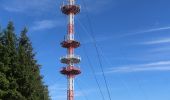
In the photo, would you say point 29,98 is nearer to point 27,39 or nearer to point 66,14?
point 27,39

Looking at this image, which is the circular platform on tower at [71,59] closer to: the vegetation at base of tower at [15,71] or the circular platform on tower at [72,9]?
the circular platform on tower at [72,9]

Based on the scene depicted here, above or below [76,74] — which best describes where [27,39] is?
below

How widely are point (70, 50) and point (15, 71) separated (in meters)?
36.5

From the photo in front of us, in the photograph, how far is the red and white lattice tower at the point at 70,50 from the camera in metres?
78.5

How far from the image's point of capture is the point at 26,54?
4691 centimetres

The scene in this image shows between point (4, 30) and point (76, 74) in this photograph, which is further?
point (76, 74)

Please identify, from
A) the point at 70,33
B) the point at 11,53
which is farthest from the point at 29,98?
the point at 70,33

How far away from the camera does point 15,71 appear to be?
44.4 meters

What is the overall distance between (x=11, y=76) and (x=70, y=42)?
35.3 metres

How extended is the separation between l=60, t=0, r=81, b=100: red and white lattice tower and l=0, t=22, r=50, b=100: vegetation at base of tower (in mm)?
31616

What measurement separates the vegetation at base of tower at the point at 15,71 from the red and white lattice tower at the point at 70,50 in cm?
3162

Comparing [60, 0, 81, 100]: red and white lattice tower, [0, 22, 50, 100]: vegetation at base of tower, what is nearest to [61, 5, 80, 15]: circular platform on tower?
[60, 0, 81, 100]: red and white lattice tower

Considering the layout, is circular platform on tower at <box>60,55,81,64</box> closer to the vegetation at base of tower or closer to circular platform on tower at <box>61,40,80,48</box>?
circular platform on tower at <box>61,40,80,48</box>

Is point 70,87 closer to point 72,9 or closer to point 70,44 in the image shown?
point 70,44
